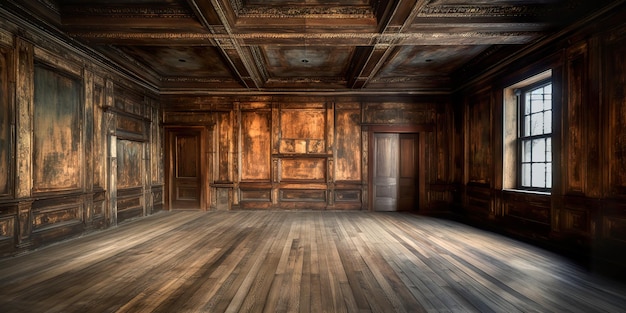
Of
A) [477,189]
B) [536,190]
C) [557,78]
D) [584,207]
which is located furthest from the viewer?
[477,189]

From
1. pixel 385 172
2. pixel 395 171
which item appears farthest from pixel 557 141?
pixel 385 172

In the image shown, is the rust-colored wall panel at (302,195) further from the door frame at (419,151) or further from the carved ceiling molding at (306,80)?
the carved ceiling molding at (306,80)

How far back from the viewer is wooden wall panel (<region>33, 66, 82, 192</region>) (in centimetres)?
398

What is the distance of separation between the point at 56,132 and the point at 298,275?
14.2 ft

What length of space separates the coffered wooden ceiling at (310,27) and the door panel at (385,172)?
7.84 feet

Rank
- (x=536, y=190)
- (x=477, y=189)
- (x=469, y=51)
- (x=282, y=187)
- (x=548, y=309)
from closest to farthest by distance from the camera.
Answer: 1. (x=548, y=309)
2. (x=536, y=190)
3. (x=469, y=51)
4. (x=477, y=189)
5. (x=282, y=187)

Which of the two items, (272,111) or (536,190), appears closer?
(536,190)

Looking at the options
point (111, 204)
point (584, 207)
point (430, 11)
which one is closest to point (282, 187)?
point (111, 204)

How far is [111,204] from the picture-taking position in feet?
17.5

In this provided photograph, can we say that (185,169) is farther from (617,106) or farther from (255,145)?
(617,106)

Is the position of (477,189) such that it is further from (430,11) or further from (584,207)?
(430,11)

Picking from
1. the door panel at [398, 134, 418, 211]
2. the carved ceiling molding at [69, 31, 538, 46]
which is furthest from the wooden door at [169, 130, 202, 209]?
the door panel at [398, 134, 418, 211]

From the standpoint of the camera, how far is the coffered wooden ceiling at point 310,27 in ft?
12.3

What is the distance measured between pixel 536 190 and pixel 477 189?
4.49 ft
